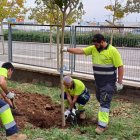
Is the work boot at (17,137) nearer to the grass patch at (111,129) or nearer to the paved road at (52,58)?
the grass patch at (111,129)

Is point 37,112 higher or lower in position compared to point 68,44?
lower

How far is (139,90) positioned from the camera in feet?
28.5

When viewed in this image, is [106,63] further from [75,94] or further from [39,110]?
[39,110]

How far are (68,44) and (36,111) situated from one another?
287cm

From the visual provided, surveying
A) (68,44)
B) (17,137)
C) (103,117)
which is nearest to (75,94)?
(103,117)

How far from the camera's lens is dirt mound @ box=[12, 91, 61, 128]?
23.7ft

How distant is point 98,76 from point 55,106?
6.68 ft

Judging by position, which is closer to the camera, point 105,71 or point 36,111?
point 105,71

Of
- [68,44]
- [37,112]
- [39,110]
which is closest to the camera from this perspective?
[37,112]

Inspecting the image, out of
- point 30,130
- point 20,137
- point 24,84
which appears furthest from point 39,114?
point 24,84

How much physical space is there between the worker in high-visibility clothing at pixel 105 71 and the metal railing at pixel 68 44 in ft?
7.18

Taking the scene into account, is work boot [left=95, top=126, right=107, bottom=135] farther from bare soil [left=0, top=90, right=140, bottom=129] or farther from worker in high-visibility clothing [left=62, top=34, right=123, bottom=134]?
bare soil [left=0, top=90, right=140, bottom=129]

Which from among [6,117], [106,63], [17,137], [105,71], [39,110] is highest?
[106,63]

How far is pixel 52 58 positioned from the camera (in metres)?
10.8
